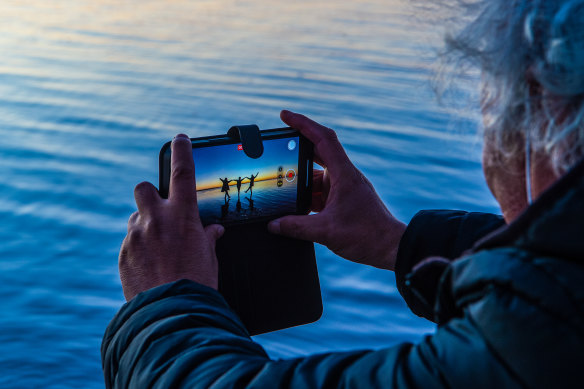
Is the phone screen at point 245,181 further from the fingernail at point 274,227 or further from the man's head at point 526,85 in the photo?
the man's head at point 526,85

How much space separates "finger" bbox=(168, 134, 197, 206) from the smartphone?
6 centimetres

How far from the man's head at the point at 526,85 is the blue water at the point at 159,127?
6.4 inches

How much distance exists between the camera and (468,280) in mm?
564

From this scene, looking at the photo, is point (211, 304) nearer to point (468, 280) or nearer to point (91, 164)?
point (468, 280)

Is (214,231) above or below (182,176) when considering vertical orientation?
below

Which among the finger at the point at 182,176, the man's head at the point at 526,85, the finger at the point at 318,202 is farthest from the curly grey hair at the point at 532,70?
the finger at the point at 318,202

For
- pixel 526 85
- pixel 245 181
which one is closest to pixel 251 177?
pixel 245 181

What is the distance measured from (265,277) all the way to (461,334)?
538mm

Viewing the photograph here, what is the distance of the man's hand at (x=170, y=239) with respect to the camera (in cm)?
84

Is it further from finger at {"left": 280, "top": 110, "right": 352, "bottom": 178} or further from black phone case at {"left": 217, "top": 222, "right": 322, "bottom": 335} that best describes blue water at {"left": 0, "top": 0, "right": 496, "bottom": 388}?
black phone case at {"left": 217, "top": 222, "right": 322, "bottom": 335}

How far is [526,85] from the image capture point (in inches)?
24.7

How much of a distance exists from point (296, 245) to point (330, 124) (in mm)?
2454

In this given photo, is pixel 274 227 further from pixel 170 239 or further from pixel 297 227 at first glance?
pixel 170 239

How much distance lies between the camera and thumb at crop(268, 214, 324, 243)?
1.08m
